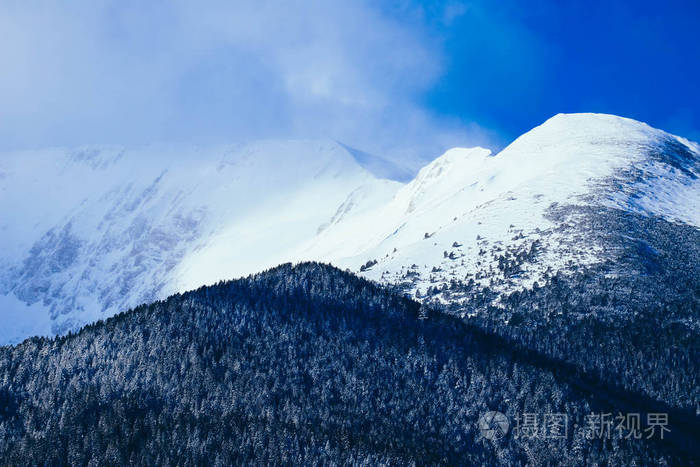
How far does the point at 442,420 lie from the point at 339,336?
34667mm

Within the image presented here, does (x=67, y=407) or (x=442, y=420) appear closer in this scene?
(x=442, y=420)

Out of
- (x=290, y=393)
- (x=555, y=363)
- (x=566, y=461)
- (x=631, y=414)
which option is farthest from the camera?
(x=555, y=363)

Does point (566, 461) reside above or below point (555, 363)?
below

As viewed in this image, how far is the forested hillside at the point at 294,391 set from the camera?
130 meters

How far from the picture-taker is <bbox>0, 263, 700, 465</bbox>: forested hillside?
426 feet

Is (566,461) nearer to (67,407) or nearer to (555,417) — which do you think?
(555,417)

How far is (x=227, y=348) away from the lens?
160000 mm

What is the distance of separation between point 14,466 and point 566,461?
338 feet

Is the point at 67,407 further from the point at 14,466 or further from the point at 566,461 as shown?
the point at 566,461

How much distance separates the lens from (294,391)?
147m

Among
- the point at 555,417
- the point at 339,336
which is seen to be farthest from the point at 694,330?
the point at 339,336

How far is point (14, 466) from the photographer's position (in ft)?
435

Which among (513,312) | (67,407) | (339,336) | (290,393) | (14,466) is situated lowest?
(14,466)

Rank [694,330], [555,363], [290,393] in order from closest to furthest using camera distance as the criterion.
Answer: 1. [290,393]
2. [555,363]
3. [694,330]
